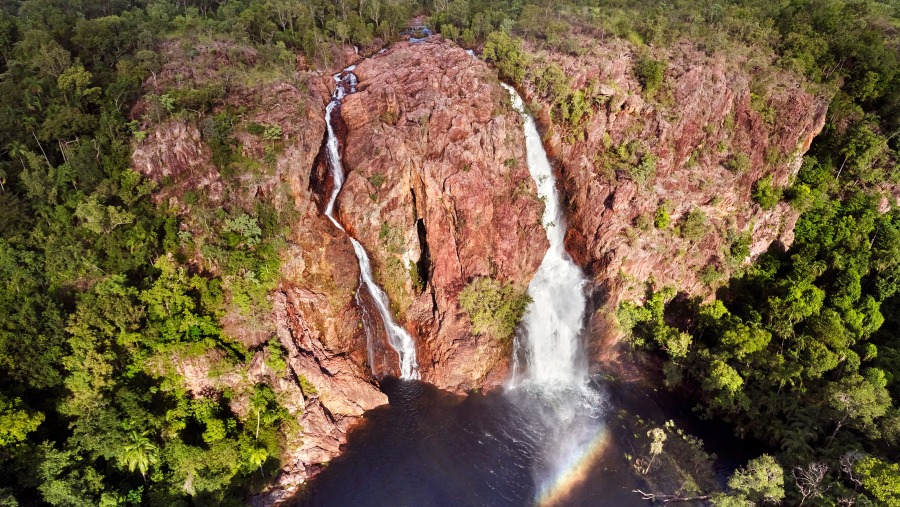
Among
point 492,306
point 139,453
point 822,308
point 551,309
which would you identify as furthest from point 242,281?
point 822,308

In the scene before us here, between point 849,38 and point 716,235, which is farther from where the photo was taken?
point 849,38

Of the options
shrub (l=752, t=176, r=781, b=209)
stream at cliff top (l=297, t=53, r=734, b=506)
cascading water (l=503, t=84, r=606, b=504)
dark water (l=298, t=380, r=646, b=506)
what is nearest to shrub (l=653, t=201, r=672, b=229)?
cascading water (l=503, t=84, r=606, b=504)

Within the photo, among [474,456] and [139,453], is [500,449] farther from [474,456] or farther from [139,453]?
[139,453]

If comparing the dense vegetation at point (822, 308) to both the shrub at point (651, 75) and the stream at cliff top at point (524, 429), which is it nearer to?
the stream at cliff top at point (524, 429)

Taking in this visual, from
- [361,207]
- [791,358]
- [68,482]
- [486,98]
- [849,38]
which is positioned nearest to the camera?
[68,482]

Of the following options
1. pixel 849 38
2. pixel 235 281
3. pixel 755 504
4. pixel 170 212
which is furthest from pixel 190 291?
pixel 849 38

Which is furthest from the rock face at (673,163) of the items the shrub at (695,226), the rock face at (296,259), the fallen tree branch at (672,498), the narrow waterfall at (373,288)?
the rock face at (296,259)

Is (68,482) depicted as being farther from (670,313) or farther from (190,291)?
(670,313)
